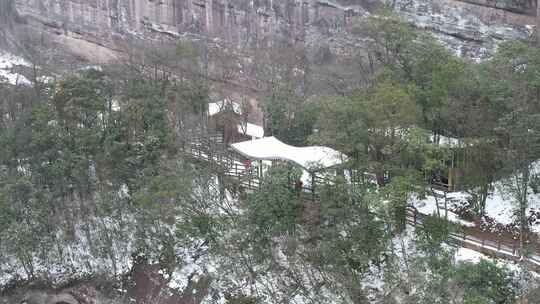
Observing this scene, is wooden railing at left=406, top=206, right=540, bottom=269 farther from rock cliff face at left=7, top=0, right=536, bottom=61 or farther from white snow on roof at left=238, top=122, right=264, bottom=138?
rock cliff face at left=7, top=0, right=536, bottom=61

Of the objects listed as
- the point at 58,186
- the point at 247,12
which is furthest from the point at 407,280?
the point at 247,12

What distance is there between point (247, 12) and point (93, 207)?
50.0 feet

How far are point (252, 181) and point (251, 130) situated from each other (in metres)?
5.20

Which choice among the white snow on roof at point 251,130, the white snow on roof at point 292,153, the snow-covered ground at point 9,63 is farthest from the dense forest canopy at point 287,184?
the snow-covered ground at point 9,63

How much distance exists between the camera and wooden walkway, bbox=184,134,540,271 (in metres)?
14.9

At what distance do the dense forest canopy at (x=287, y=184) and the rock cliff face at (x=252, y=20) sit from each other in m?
5.39

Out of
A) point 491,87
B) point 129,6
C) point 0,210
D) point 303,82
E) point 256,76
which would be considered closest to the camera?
point 491,87

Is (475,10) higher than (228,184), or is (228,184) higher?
(475,10)

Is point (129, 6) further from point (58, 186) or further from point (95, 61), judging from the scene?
point (58, 186)

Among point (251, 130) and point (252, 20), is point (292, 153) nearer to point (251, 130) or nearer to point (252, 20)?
point (251, 130)

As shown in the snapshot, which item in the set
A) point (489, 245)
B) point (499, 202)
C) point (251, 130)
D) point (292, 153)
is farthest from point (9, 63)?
point (489, 245)

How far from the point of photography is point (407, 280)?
1430 centimetres

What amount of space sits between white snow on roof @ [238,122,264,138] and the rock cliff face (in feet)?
16.1

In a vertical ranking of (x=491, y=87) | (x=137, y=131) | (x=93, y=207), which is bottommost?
(x=93, y=207)
